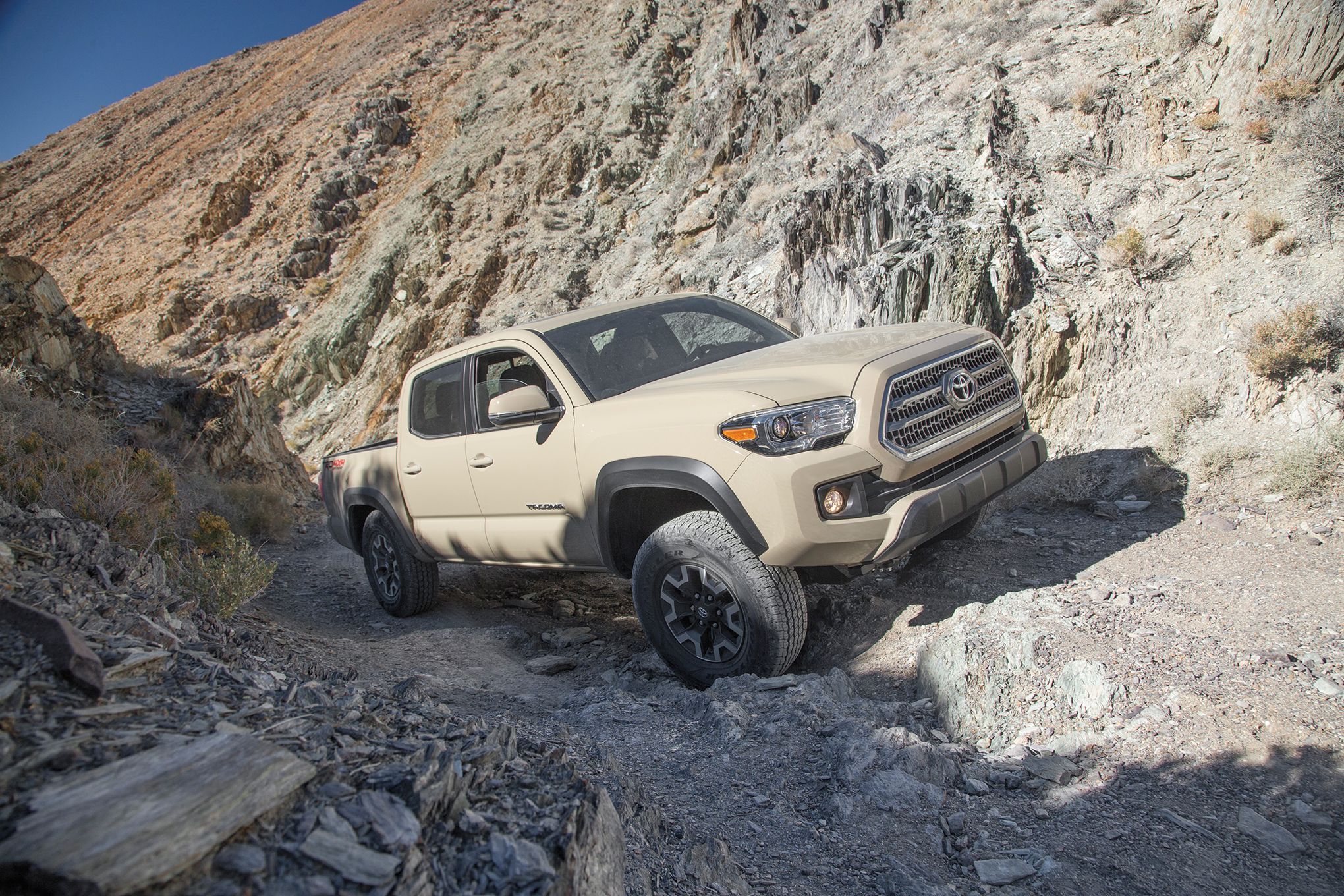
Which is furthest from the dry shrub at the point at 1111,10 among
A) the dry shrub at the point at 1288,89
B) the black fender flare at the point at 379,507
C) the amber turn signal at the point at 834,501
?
the black fender flare at the point at 379,507

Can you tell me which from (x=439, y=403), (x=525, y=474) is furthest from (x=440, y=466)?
(x=525, y=474)

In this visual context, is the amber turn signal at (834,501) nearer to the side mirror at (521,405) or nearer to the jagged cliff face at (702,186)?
the side mirror at (521,405)

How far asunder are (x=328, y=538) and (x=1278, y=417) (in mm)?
Result: 9488

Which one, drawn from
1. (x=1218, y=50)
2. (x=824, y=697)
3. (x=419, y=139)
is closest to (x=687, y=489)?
(x=824, y=697)

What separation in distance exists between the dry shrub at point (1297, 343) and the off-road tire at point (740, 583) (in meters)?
4.11

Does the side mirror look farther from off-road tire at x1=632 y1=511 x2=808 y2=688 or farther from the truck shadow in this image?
the truck shadow

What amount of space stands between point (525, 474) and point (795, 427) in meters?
1.75

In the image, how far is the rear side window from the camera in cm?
501

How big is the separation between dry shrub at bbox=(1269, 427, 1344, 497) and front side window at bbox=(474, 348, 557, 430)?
450cm

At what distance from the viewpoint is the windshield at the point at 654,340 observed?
4.33 meters

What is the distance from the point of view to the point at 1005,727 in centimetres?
311

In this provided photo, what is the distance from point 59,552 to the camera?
3.79m

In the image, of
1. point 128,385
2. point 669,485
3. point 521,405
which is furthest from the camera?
point 128,385

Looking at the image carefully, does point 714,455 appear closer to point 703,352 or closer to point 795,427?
point 795,427
